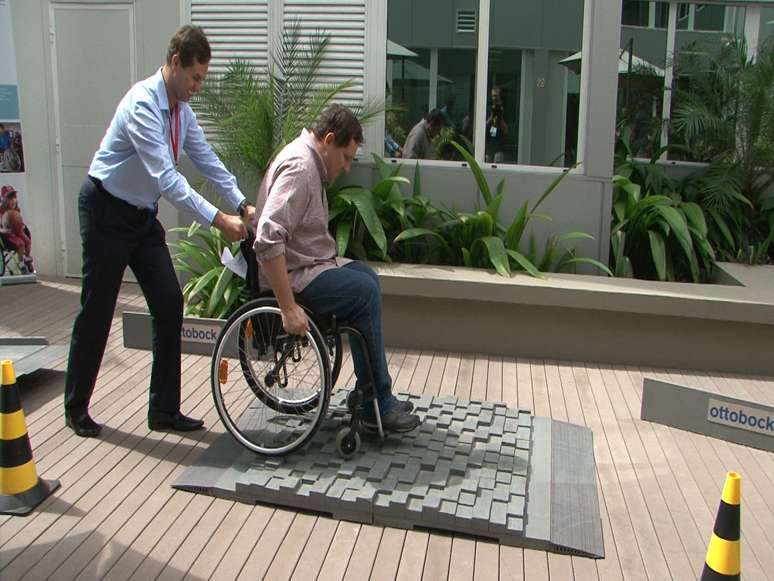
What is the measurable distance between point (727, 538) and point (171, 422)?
246 cm

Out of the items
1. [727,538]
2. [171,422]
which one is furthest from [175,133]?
[727,538]

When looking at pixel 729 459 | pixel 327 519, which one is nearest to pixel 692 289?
pixel 729 459

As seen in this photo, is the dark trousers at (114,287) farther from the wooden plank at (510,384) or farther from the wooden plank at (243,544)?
the wooden plank at (510,384)

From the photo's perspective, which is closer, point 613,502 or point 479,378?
point 613,502

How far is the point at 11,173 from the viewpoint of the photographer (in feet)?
22.2

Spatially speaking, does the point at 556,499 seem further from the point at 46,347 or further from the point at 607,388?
the point at 46,347

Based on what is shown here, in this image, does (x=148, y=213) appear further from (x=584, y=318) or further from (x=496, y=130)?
(x=496, y=130)

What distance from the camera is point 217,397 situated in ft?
11.4

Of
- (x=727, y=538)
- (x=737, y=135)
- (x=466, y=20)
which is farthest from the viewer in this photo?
(x=737, y=135)

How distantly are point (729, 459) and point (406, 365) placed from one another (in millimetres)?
1914

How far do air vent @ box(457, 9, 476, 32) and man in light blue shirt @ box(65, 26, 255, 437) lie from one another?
280 centimetres

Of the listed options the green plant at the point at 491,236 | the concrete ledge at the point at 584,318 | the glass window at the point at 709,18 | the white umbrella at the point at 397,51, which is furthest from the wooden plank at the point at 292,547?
the glass window at the point at 709,18

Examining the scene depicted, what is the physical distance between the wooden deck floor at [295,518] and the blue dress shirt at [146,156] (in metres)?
1.05

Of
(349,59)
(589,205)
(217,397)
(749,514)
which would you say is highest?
(349,59)
